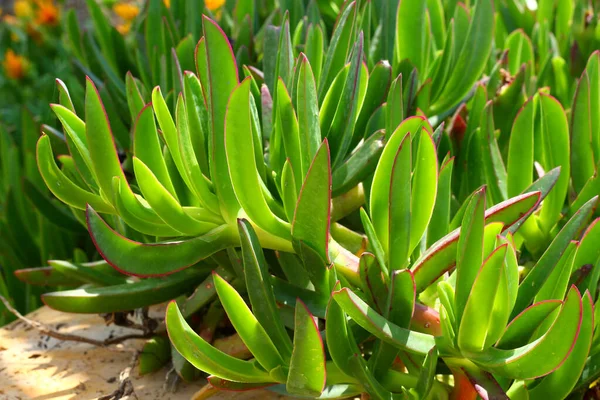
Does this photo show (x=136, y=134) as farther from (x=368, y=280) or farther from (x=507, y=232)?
(x=507, y=232)

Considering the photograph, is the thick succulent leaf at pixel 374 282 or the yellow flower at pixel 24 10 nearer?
the thick succulent leaf at pixel 374 282

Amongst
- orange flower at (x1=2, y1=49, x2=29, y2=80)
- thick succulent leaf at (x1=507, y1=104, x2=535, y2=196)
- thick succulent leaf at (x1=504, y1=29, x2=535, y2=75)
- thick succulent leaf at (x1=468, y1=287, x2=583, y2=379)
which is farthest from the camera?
orange flower at (x1=2, y1=49, x2=29, y2=80)

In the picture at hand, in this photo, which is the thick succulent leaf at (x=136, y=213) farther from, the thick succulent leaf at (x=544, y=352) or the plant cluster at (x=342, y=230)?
the thick succulent leaf at (x=544, y=352)

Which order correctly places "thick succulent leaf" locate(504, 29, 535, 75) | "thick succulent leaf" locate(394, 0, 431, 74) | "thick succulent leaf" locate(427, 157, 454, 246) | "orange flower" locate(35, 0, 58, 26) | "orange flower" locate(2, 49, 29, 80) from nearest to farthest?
1. "thick succulent leaf" locate(427, 157, 454, 246)
2. "thick succulent leaf" locate(394, 0, 431, 74)
3. "thick succulent leaf" locate(504, 29, 535, 75)
4. "orange flower" locate(2, 49, 29, 80)
5. "orange flower" locate(35, 0, 58, 26)

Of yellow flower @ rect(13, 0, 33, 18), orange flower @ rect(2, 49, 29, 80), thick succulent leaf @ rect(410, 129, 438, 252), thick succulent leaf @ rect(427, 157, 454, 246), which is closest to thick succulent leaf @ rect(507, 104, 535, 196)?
thick succulent leaf @ rect(427, 157, 454, 246)

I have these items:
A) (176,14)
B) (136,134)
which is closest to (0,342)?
(136,134)

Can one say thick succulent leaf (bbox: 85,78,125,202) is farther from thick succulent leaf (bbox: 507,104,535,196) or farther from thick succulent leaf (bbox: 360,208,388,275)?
thick succulent leaf (bbox: 507,104,535,196)

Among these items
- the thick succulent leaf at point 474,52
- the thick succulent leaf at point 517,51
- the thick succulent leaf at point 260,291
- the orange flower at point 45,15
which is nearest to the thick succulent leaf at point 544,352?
the thick succulent leaf at point 260,291

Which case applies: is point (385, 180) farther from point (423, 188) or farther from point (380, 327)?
point (380, 327)
